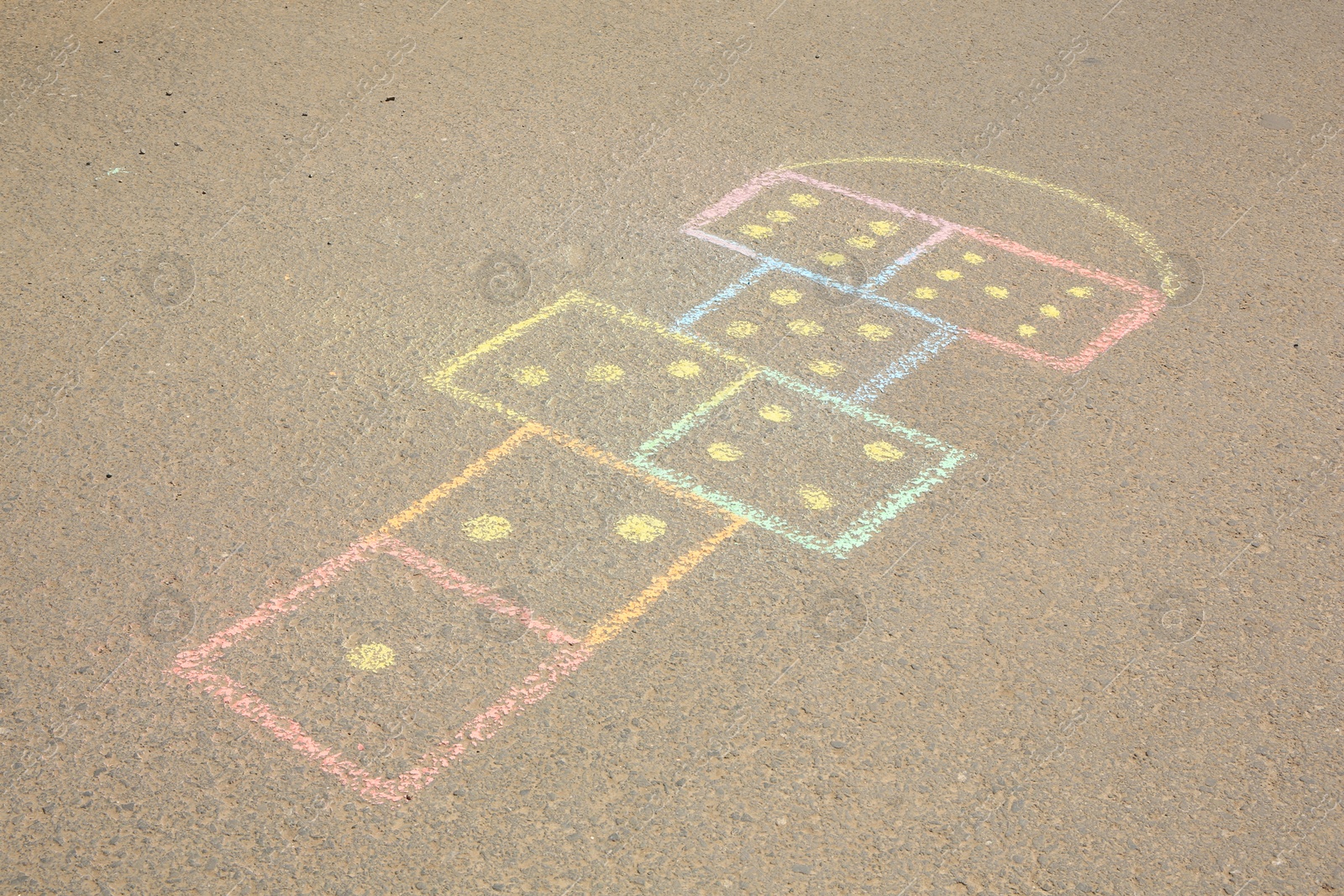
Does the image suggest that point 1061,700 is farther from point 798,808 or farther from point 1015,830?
point 798,808

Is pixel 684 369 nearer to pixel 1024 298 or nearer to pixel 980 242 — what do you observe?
pixel 1024 298

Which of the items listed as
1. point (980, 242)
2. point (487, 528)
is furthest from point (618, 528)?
point (980, 242)

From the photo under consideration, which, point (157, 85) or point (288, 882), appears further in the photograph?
point (157, 85)

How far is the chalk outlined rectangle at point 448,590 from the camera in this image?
349cm

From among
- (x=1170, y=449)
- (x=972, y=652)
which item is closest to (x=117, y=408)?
(x=972, y=652)

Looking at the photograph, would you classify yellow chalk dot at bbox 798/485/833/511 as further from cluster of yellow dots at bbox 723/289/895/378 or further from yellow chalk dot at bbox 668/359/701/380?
cluster of yellow dots at bbox 723/289/895/378

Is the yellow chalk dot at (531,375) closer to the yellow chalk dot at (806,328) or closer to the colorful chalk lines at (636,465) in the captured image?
the colorful chalk lines at (636,465)

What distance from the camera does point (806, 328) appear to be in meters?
5.16

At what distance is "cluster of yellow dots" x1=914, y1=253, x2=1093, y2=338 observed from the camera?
5180 millimetres

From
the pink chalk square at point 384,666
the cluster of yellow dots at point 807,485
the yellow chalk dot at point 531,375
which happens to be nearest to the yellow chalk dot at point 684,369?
the cluster of yellow dots at point 807,485

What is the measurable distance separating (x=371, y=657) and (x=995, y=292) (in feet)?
9.99

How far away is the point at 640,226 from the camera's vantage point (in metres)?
5.75

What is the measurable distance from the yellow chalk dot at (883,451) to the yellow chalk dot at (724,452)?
46 cm

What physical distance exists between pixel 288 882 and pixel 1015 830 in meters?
1.88
